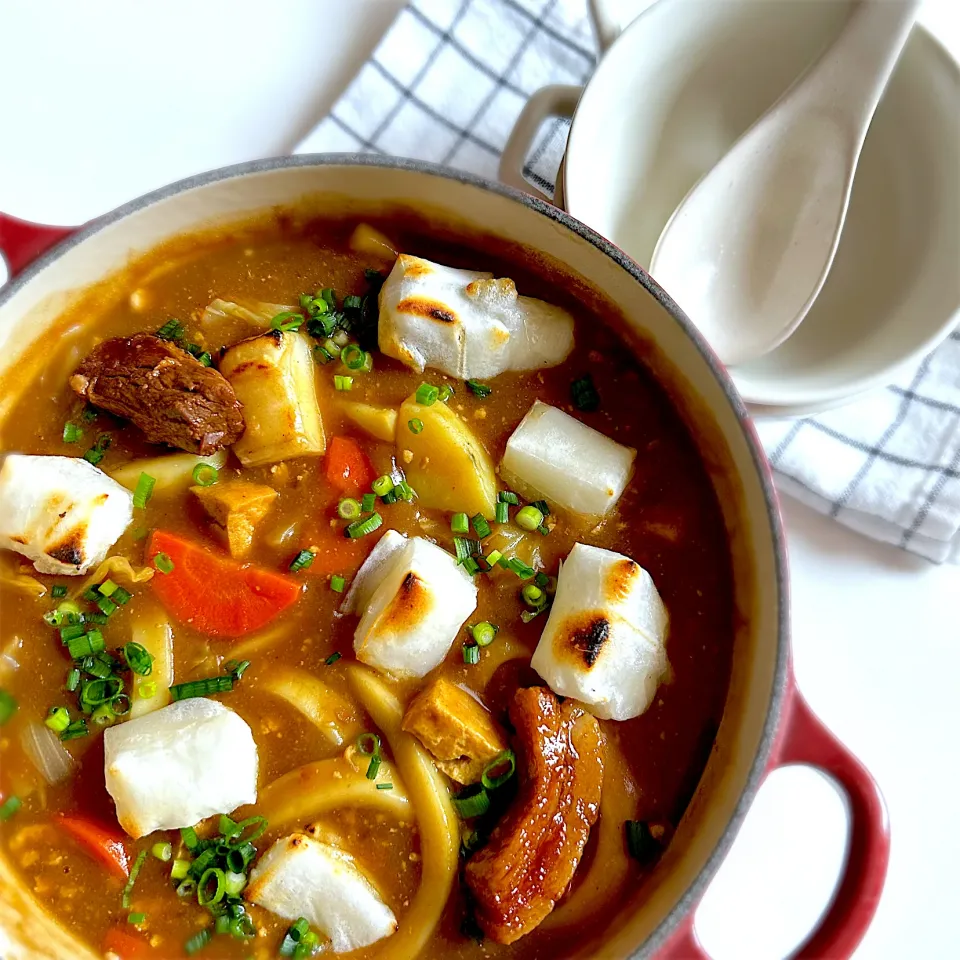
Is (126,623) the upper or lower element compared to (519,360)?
lower

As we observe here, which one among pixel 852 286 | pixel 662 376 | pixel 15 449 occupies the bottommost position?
pixel 15 449

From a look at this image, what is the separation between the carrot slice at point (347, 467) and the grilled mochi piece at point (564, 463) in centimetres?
31

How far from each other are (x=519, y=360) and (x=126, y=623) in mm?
1063

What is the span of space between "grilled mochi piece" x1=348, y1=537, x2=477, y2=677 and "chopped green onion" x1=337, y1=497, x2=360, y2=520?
10 centimetres

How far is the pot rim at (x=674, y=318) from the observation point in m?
1.92

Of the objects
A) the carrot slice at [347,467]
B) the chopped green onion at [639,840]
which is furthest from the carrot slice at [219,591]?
the chopped green onion at [639,840]

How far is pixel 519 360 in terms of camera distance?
2256 mm

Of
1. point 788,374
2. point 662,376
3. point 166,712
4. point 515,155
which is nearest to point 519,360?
point 662,376

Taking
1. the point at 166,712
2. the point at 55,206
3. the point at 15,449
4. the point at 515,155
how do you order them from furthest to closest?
the point at 55,206
the point at 515,155
the point at 15,449
the point at 166,712

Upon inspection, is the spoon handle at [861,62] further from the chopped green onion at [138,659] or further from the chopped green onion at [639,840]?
the chopped green onion at [138,659]

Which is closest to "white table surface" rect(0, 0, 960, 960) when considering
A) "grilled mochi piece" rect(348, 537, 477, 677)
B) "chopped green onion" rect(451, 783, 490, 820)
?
"chopped green onion" rect(451, 783, 490, 820)

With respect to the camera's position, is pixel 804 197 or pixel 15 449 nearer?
pixel 15 449

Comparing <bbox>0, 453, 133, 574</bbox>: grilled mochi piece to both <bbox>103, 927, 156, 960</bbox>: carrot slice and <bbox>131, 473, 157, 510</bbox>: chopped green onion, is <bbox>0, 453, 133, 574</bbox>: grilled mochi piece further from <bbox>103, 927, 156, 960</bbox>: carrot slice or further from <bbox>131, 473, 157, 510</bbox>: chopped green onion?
<bbox>103, 927, 156, 960</bbox>: carrot slice

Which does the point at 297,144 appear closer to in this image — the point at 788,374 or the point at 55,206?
the point at 55,206
